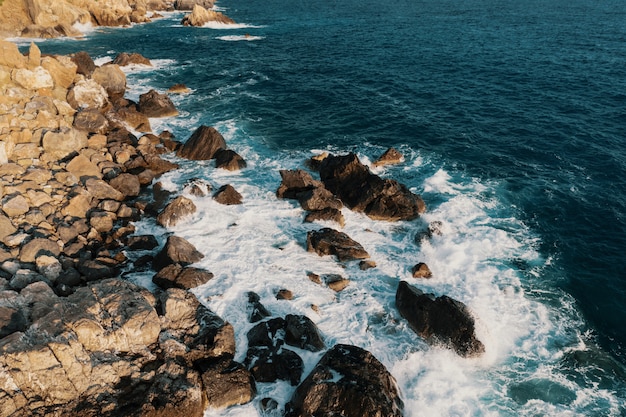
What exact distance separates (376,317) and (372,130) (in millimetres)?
27617

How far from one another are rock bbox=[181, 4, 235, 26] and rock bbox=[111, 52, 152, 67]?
39804mm

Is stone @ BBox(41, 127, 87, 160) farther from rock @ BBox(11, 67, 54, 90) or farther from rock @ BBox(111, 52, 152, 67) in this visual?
rock @ BBox(111, 52, 152, 67)

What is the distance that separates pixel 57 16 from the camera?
84.2 m

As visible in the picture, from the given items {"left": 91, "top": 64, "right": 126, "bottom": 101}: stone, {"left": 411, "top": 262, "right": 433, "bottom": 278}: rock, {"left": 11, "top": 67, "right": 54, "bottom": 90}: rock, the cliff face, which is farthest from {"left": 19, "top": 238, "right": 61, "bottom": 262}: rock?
the cliff face

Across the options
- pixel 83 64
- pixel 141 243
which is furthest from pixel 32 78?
pixel 141 243

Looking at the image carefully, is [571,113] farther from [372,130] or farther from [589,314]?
[589,314]

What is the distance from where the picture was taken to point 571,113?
155 feet

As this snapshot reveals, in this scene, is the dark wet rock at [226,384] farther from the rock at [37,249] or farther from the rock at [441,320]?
the rock at [37,249]

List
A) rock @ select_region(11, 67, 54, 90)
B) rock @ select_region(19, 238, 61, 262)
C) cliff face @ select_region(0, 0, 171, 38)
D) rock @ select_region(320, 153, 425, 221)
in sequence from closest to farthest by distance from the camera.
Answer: rock @ select_region(19, 238, 61, 262) → rock @ select_region(320, 153, 425, 221) → rock @ select_region(11, 67, 54, 90) → cliff face @ select_region(0, 0, 171, 38)

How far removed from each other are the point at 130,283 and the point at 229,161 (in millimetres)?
18781

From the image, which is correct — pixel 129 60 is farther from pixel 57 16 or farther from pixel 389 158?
pixel 389 158

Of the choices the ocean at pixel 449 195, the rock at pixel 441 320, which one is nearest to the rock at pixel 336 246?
the ocean at pixel 449 195

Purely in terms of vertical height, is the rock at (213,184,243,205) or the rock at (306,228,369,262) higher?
the rock at (213,184,243,205)

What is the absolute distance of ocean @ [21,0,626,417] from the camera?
69.7ft
